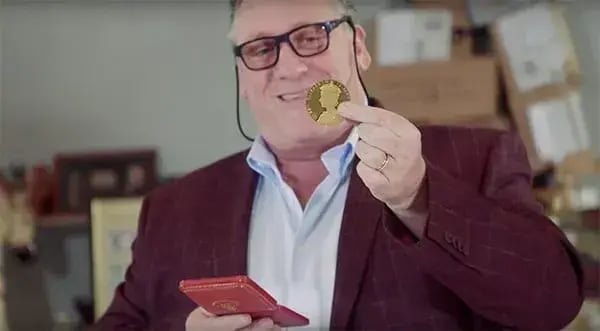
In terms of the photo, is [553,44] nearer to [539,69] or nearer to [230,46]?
[539,69]

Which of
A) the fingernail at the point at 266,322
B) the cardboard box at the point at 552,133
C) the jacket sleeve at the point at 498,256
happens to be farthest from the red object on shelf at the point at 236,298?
the cardboard box at the point at 552,133

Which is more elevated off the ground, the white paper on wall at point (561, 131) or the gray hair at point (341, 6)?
the gray hair at point (341, 6)

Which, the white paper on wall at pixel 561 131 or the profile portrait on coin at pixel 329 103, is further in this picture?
the white paper on wall at pixel 561 131

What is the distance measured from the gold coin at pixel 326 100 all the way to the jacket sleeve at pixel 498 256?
89mm

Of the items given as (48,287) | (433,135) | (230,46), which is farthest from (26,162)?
(433,135)

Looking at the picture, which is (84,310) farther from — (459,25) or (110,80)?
(459,25)

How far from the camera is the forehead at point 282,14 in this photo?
78 cm

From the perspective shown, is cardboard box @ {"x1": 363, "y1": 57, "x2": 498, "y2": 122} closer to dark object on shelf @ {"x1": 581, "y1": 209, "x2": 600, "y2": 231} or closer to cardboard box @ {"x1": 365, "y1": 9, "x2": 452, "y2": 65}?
cardboard box @ {"x1": 365, "y1": 9, "x2": 452, "y2": 65}

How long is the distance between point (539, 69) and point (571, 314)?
1.03 ft

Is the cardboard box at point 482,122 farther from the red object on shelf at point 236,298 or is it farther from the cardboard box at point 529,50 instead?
the red object on shelf at point 236,298

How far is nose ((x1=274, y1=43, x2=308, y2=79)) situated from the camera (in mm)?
780

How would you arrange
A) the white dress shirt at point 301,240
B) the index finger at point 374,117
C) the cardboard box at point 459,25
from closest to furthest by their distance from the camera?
1. the index finger at point 374,117
2. the white dress shirt at point 301,240
3. the cardboard box at point 459,25

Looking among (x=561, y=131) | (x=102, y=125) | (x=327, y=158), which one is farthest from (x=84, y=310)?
(x=561, y=131)

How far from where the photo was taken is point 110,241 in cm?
88
